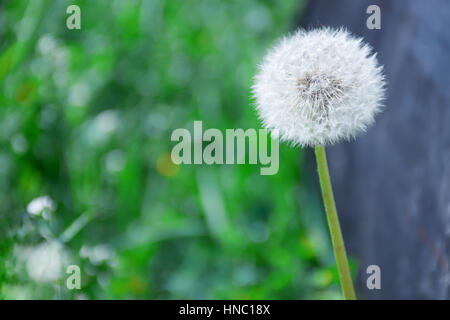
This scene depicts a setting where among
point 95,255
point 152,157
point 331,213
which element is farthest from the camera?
point 152,157

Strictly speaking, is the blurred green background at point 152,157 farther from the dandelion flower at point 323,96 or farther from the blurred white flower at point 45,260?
the dandelion flower at point 323,96

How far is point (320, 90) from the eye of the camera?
0.75 metres

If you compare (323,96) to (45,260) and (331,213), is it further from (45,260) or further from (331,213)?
(45,260)

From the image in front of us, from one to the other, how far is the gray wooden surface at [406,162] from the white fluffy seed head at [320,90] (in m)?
0.29

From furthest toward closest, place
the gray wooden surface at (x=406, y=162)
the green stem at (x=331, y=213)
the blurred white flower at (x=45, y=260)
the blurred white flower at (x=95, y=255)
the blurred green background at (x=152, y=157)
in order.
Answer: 1. the blurred green background at (x=152, y=157)
2. the blurred white flower at (x=95, y=255)
3. the blurred white flower at (x=45, y=260)
4. the gray wooden surface at (x=406, y=162)
5. the green stem at (x=331, y=213)

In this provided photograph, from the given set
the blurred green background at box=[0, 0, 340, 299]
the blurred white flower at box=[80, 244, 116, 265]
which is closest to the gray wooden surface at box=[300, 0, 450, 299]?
the blurred green background at box=[0, 0, 340, 299]

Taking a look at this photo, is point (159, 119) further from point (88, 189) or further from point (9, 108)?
point (9, 108)

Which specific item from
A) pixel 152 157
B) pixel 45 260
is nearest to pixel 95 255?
pixel 45 260

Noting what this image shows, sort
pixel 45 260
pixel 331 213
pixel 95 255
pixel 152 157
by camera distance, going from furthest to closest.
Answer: pixel 152 157 → pixel 95 255 → pixel 45 260 → pixel 331 213

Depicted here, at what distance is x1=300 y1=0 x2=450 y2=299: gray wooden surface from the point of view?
977 millimetres

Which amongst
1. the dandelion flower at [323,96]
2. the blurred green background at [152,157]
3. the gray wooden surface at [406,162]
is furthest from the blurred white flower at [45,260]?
the gray wooden surface at [406,162]

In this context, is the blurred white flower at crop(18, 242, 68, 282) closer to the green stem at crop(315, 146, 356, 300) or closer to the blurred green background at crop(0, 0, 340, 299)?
the blurred green background at crop(0, 0, 340, 299)

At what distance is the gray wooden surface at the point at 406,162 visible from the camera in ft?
3.21

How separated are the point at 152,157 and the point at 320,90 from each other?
1.34 metres
